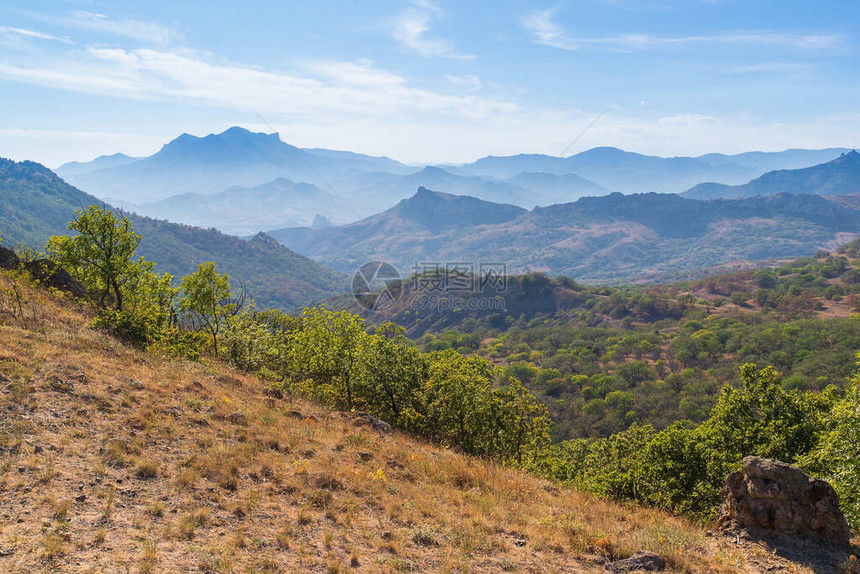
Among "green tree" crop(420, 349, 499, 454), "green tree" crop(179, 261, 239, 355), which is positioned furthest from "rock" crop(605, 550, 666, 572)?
"green tree" crop(179, 261, 239, 355)

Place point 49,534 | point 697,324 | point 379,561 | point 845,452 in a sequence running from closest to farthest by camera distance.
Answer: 1. point 49,534
2. point 379,561
3. point 845,452
4. point 697,324

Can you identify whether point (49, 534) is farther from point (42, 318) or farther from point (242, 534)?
point (42, 318)

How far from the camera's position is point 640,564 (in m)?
9.27

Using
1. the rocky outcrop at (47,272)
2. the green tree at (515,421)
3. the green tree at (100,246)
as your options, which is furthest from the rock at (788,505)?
the rocky outcrop at (47,272)

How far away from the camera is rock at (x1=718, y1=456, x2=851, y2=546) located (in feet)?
33.3

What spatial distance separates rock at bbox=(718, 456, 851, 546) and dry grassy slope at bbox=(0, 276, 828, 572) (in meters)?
0.79

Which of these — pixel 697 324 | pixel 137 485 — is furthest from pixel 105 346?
pixel 697 324

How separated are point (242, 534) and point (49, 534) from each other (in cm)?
320

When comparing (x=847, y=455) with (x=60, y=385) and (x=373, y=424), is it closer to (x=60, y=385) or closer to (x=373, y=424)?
(x=373, y=424)

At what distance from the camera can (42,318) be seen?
19.1 m

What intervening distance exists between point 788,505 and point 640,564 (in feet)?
13.3

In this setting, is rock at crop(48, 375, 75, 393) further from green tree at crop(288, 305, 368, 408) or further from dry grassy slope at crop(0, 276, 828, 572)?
green tree at crop(288, 305, 368, 408)

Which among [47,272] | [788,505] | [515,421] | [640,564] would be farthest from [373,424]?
[47,272]

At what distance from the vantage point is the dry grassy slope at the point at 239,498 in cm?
842
